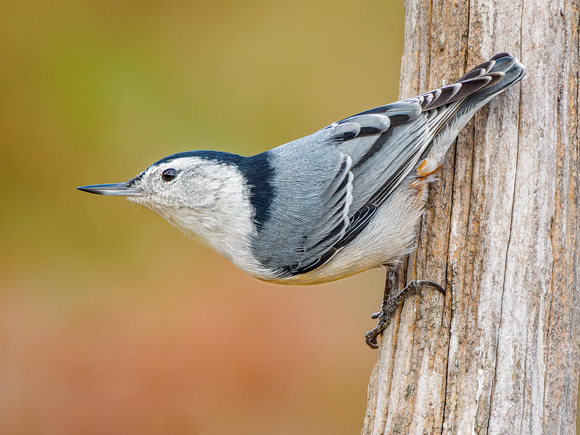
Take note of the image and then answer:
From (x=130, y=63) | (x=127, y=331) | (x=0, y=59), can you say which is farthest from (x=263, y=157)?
(x=0, y=59)

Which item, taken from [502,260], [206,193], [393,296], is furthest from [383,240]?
[206,193]

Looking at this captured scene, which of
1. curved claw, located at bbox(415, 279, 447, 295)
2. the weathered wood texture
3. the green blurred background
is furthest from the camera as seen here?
the green blurred background

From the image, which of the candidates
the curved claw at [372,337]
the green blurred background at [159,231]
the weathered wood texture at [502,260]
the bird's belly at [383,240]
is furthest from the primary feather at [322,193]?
the green blurred background at [159,231]

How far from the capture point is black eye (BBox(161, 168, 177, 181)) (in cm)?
241

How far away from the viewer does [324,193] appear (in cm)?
235

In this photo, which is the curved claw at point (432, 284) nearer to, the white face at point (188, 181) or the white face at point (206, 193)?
Answer: the white face at point (206, 193)

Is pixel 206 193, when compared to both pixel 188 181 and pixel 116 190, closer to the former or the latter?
pixel 188 181

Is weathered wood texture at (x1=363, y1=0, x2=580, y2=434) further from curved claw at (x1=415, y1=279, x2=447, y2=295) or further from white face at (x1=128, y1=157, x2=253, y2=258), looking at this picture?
white face at (x1=128, y1=157, x2=253, y2=258)

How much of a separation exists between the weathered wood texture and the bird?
0.13 m

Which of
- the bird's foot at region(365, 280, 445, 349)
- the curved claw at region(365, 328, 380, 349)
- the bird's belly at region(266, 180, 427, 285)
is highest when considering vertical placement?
the bird's belly at region(266, 180, 427, 285)

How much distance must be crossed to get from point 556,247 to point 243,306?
217 cm

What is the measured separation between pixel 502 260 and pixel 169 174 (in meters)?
1.25

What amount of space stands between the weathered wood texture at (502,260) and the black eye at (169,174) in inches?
38.4

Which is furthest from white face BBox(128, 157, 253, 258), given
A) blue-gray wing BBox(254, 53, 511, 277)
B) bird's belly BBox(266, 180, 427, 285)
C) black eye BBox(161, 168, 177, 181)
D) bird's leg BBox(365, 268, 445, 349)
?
bird's leg BBox(365, 268, 445, 349)
